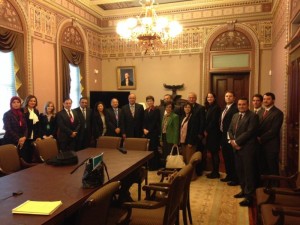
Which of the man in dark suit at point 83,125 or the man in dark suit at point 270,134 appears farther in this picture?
the man in dark suit at point 83,125

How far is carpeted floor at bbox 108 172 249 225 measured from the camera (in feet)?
10.3

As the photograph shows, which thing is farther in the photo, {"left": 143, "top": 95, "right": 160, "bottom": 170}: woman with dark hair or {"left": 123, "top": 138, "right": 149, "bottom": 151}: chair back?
{"left": 143, "top": 95, "right": 160, "bottom": 170}: woman with dark hair

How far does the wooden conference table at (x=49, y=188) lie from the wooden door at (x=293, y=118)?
2.33 meters

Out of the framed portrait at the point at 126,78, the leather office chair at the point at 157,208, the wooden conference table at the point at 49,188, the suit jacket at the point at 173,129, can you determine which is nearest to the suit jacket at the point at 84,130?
the suit jacket at the point at 173,129

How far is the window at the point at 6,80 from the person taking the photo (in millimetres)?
4812

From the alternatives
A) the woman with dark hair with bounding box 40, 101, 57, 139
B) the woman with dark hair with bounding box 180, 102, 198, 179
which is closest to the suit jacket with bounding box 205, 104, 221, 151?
the woman with dark hair with bounding box 180, 102, 198, 179

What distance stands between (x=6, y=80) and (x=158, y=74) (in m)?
3.92

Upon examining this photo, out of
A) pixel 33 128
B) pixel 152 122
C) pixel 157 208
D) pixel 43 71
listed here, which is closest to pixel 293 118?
pixel 152 122

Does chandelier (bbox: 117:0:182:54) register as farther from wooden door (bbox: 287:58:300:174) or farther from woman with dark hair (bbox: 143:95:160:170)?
wooden door (bbox: 287:58:300:174)

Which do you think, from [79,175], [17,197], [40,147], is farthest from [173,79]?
[17,197]

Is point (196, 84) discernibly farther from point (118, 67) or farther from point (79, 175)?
point (79, 175)

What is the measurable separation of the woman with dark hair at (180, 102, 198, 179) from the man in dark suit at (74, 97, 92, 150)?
1850mm

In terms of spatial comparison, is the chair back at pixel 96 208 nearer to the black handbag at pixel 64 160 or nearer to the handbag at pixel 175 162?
the black handbag at pixel 64 160

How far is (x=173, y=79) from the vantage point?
7.51 meters
